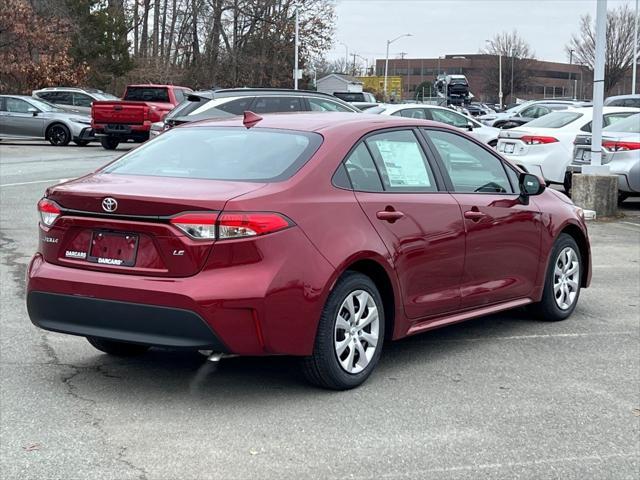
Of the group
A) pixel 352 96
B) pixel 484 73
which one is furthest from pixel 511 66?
pixel 352 96

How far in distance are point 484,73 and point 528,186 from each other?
9954 centimetres

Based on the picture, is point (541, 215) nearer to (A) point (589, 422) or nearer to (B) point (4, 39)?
(A) point (589, 422)

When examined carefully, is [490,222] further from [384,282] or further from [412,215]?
[384,282]

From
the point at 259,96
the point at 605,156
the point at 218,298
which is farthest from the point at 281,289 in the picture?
the point at 259,96

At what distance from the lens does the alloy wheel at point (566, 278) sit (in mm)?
7027

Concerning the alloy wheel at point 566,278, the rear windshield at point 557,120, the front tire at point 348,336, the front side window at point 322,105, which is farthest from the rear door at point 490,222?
the front side window at point 322,105

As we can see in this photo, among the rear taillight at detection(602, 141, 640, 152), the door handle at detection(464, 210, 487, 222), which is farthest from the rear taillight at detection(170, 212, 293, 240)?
the rear taillight at detection(602, 141, 640, 152)

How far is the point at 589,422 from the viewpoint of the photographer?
4.80m

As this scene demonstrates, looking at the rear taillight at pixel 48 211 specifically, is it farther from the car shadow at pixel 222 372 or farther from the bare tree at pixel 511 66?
the bare tree at pixel 511 66

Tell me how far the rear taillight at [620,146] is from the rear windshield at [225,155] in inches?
390

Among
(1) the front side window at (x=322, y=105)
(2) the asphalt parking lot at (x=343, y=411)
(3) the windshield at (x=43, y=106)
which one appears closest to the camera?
(2) the asphalt parking lot at (x=343, y=411)

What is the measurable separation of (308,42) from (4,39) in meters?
23.1

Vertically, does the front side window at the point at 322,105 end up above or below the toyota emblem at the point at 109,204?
above

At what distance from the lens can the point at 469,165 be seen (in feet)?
21.0
